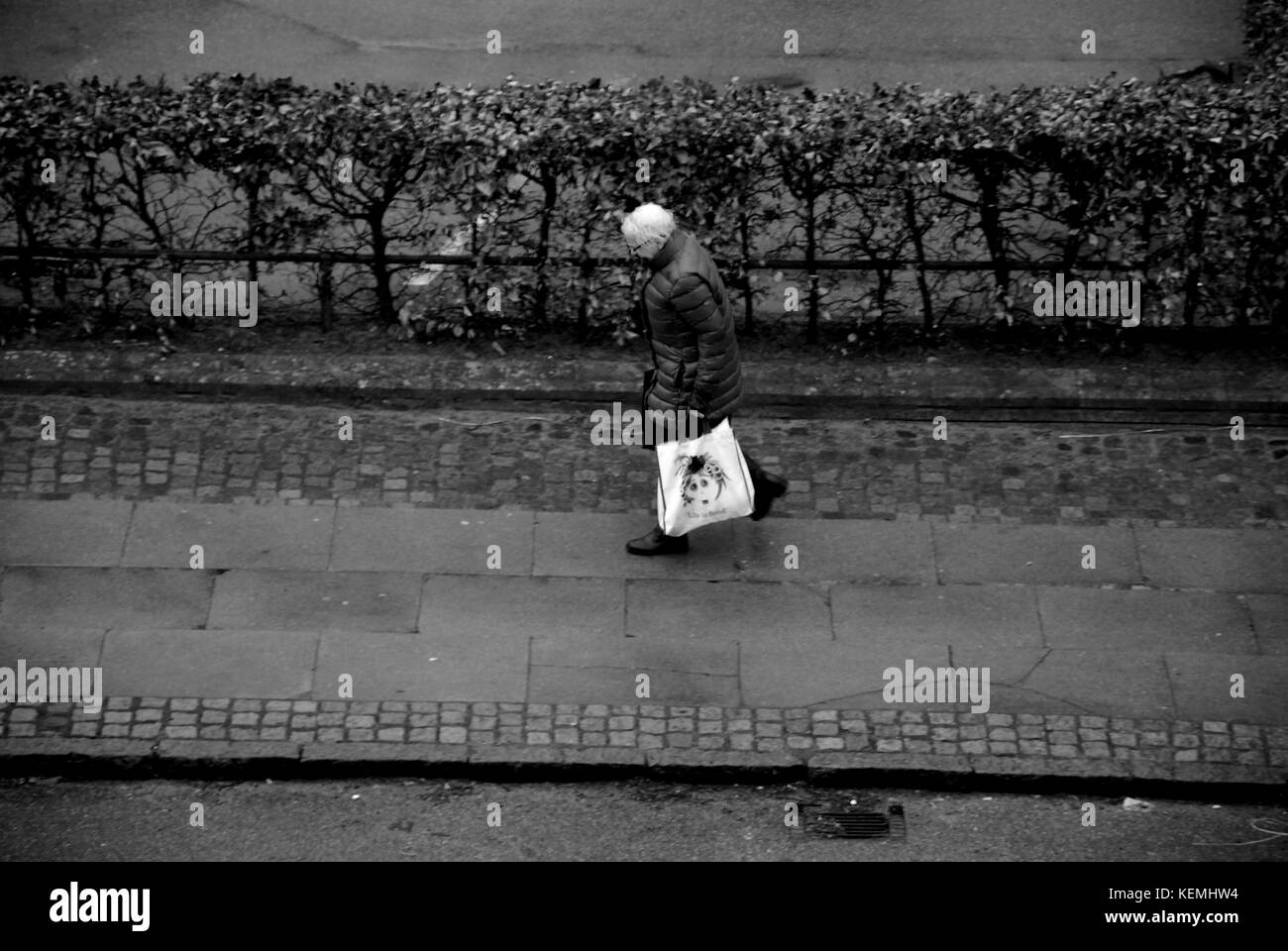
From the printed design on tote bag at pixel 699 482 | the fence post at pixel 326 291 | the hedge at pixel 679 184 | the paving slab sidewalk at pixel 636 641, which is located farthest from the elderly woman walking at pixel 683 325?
the fence post at pixel 326 291

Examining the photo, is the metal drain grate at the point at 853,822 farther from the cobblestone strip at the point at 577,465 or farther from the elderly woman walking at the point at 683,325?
the cobblestone strip at the point at 577,465

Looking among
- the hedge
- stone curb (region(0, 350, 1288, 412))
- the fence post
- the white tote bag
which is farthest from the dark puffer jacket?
the fence post

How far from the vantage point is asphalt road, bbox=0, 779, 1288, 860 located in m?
6.86

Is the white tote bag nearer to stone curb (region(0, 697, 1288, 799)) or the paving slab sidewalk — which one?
the paving slab sidewalk

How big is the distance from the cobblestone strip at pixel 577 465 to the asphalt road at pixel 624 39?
446cm

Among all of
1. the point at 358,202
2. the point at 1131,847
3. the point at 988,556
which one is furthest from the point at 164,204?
the point at 1131,847

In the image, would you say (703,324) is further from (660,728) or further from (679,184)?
(660,728)

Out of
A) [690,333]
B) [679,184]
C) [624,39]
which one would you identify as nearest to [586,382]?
[679,184]

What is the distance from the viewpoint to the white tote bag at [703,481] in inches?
311

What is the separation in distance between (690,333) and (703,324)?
0.42 ft

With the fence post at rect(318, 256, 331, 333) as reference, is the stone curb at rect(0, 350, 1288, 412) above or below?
below

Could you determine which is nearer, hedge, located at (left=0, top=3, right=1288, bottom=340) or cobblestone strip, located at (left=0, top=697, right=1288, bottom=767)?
cobblestone strip, located at (left=0, top=697, right=1288, bottom=767)

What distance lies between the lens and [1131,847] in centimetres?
688

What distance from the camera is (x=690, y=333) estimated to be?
7.71 meters
